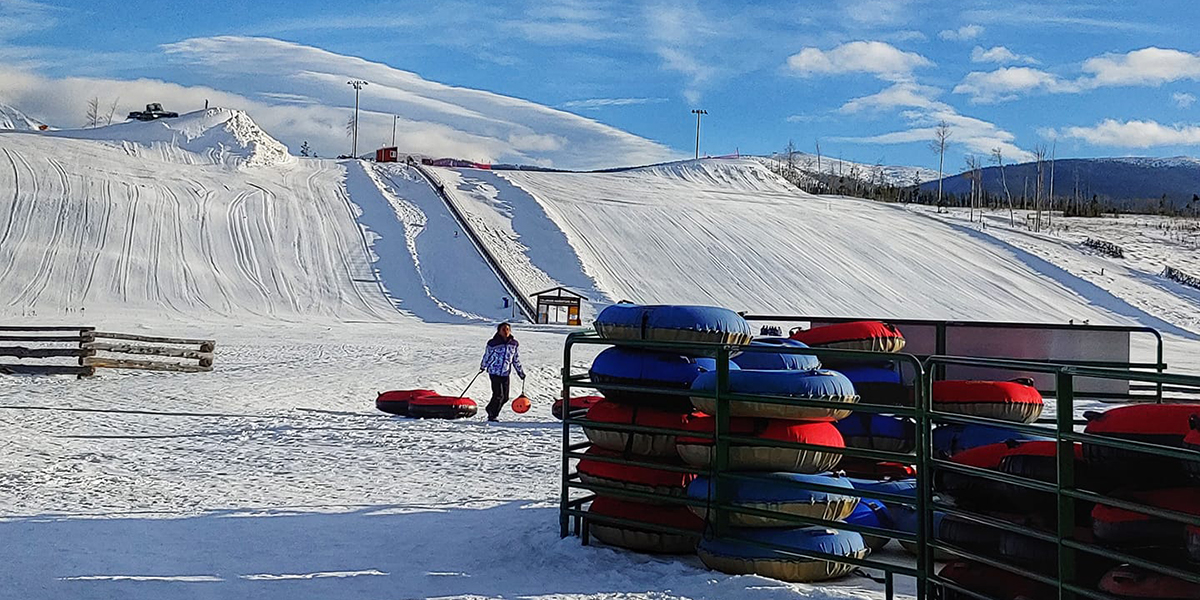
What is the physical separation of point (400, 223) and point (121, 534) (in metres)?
40.4

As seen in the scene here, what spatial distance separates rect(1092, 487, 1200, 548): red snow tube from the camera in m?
4.95

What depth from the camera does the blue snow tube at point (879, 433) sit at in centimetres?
857

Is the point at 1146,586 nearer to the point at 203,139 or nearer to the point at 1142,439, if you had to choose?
the point at 1142,439

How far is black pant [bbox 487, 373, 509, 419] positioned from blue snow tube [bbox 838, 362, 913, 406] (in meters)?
8.04

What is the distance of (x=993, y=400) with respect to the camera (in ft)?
23.6

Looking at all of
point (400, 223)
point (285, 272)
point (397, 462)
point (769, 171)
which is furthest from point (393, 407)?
point (769, 171)

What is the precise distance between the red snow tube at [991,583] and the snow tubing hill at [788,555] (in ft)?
2.43

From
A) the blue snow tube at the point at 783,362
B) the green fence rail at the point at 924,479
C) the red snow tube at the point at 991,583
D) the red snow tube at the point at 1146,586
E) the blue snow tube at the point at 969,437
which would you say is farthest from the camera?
the blue snow tube at the point at 969,437

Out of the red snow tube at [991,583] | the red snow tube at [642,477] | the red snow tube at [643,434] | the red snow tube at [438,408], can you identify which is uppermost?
the red snow tube at [643,434]

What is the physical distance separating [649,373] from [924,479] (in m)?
2.09

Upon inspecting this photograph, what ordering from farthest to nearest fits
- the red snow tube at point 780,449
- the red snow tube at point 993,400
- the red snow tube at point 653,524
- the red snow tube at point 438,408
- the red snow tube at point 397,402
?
the red snow tube at point 397,402
the red snow tube at point 438,408
the red snow tube at point 653,524
the red snow tube at point 993,400
the red snow tube at point 780,449

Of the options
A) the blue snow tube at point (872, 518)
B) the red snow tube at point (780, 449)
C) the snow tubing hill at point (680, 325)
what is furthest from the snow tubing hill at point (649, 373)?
the blue snow tube at point (872, 518)

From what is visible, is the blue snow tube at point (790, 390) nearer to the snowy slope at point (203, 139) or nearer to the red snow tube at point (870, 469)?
the red snow tube at point (870, 469)

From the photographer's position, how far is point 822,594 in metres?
6.52
